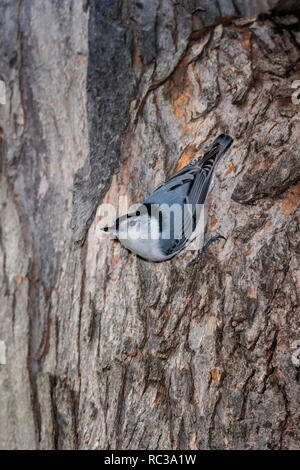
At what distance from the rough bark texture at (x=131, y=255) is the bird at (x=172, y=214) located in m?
0.05

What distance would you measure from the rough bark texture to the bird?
0.17ft

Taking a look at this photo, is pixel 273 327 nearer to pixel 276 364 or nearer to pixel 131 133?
pixel 276 364

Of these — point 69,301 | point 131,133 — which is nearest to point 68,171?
point 131,133

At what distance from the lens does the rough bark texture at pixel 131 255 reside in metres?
1.61

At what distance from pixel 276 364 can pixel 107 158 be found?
1.15 meters

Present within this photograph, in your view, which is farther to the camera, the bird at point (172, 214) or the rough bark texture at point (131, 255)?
the bird at point (172, 214)

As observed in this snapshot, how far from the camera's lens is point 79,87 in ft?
6.83

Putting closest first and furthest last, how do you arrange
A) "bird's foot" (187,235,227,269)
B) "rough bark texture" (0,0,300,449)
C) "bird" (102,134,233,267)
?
"rough bark texture" (0,0,300,449) < "bird's foot" (187,235,227,269) < "bird" (102,134,233,267)

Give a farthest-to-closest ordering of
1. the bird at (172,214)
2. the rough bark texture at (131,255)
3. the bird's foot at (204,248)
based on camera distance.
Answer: the bird at (172,214), the bird's foot at (204,248), the rough bark texture at (131,255)

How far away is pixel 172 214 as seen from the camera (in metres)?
1.98

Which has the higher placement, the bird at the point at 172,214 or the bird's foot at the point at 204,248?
the bird at the point at 172,214

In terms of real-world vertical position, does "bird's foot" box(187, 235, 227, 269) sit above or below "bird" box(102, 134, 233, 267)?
below

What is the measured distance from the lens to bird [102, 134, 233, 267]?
1.84 meters

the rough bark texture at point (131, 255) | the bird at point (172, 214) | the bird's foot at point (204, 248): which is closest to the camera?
the rough bark texture at point (131, 255)
